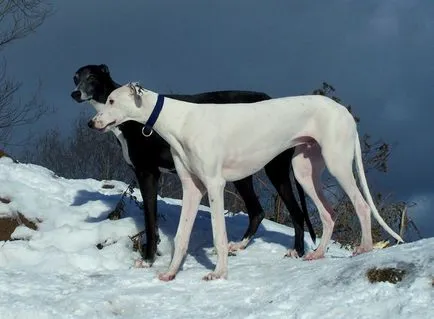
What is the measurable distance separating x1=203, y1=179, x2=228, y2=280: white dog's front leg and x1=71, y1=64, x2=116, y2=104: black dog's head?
82.7 inches

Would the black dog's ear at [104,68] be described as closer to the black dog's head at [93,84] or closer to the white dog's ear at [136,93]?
the black dog's head at [93,84]

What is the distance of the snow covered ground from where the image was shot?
6027mm

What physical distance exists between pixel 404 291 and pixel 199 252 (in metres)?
3.60

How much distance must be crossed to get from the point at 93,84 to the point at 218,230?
2578 millimetres

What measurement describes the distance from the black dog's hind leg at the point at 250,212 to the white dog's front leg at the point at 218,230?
1781 mm

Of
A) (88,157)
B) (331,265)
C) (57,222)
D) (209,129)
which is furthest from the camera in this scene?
(88,157)

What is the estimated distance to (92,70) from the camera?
8836 millimetres

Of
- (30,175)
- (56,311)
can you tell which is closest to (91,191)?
(30,175)

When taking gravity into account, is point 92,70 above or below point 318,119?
above

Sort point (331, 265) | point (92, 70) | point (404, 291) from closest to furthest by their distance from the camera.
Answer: point (404, 291), point (331, 265), point (92, 70)

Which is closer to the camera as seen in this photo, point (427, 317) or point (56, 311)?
point (427, 317)

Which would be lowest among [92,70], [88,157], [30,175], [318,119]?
[88,157]

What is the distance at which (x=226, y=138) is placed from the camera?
300 inches

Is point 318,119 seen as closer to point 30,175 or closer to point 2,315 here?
point 2,315
